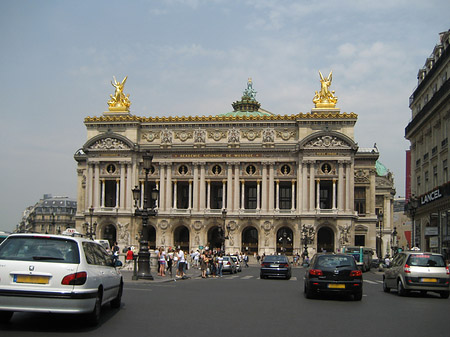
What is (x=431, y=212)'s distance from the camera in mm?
51312

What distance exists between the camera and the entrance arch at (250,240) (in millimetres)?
83500

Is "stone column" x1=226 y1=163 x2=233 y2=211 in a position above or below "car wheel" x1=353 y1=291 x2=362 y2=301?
above

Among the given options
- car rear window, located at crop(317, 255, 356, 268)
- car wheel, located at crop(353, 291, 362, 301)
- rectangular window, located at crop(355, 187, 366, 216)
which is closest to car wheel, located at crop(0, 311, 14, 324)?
car rear window, located at crop(317, 255, 356, 268)

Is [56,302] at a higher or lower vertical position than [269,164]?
lower

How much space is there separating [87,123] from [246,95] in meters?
31.2

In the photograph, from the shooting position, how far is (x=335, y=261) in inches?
888

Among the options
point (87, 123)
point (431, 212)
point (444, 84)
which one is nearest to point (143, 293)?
point (444, 84)

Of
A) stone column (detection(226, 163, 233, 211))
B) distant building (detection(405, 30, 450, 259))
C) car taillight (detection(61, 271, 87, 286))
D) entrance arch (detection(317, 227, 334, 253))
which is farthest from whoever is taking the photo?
stone column (detection(226, 163, 233, 211))

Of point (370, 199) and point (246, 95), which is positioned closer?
point (370, 199)

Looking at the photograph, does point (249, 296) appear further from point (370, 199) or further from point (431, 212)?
point (370, 199)

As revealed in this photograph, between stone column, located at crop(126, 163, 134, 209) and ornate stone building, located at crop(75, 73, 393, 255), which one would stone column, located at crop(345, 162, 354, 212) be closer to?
ornate stone building, located at crop(75, 73, 393, 255)

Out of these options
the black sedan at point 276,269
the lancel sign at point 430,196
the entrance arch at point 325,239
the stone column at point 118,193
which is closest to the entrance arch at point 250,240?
the entrance arch at point 325,239

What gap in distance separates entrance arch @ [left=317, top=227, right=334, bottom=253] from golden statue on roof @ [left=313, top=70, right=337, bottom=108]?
16011 mm

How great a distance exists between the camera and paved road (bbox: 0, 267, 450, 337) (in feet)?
44.3
